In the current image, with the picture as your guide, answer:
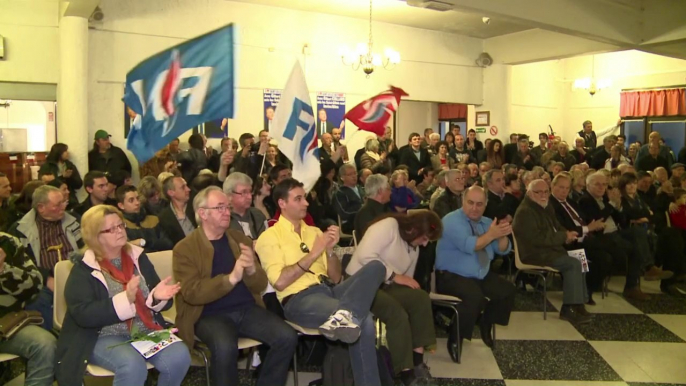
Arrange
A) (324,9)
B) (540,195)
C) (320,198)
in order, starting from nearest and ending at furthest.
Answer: (540,195) < (320,198) < (324,9)

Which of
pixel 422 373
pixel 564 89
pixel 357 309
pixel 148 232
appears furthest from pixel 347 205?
pixel 564 89

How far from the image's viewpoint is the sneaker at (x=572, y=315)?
4.66 metres

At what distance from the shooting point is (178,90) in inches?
135

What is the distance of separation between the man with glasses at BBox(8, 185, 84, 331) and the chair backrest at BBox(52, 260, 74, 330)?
37 cm

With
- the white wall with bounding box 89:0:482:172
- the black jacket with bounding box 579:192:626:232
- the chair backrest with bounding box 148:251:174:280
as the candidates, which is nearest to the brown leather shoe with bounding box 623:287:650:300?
the black jacket with bounding box 579:192:626:232

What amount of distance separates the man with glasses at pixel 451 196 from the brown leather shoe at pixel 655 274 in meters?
2.09

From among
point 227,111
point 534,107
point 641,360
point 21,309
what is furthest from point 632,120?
point 21,309

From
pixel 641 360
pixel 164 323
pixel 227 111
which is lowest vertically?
pixel 641 360

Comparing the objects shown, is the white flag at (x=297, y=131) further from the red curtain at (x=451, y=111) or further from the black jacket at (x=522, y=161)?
the red curtain at (x=451, y=111)

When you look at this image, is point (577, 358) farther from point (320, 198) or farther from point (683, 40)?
point (683, 40)

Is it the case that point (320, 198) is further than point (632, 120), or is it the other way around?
point (632, 120)

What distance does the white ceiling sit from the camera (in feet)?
30.2

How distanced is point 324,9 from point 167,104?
663 centimetres

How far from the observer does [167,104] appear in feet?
11.3
